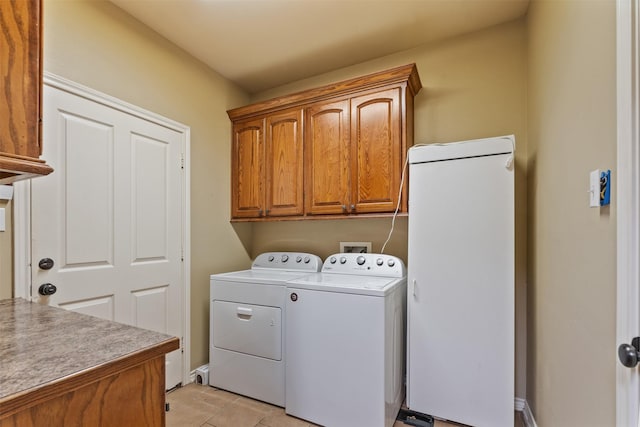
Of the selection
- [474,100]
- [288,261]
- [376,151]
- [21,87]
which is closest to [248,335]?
[288,261]

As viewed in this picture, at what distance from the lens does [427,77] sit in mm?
2381

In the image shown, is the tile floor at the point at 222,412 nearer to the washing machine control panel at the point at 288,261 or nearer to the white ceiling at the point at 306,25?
the washing machine control panel at the point at 288,261

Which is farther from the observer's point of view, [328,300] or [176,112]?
[176,112]

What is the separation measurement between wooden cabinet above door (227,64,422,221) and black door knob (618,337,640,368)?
1403 millimetres

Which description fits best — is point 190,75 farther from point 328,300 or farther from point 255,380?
point 255,380

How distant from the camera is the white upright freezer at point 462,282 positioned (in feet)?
5.83

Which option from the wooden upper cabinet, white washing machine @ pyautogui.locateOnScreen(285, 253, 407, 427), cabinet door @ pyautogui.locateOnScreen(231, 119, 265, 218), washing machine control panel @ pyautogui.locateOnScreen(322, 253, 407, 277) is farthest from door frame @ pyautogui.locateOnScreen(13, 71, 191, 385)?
washing machine control panel @ pyautogui.locateOnScreen(322, 253, 407, 277)

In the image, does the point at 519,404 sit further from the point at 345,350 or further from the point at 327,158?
the point at 327,158

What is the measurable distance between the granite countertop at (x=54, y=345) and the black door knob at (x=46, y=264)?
1.75 feet

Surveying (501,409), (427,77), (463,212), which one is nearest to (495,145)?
(463,212)

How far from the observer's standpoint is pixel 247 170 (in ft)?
9.05

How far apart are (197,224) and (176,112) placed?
882mm

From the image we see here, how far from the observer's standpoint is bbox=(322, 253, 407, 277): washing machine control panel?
7.22 feet

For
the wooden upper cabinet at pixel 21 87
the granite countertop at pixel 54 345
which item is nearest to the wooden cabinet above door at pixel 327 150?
the granite countertop at pixel 54 345
